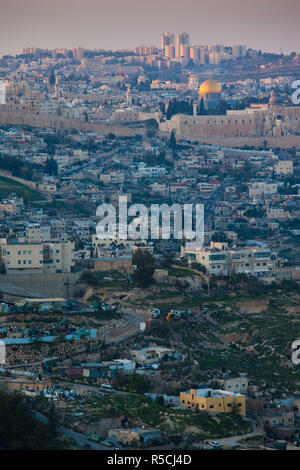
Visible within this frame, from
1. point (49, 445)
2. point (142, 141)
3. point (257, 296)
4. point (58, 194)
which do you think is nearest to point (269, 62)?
point (142, 141)

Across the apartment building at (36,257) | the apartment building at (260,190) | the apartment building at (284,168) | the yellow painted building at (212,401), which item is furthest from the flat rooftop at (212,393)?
the apartment building at (284,168)

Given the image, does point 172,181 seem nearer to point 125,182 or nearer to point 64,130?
point 125,182

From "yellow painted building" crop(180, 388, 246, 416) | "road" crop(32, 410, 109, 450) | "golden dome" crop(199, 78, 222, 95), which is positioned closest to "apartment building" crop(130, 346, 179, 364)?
"yellow painted building" crop(180, 388, 246, 416)

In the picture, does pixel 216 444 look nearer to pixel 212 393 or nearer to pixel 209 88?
pixel 212 393

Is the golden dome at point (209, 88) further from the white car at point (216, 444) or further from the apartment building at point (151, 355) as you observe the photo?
the white car at point (216, 444)

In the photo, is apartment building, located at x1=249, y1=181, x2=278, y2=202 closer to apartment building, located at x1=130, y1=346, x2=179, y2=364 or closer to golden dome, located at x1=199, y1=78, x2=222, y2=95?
golden dome, located at x1=199, y1=78, x2=222, y2=95

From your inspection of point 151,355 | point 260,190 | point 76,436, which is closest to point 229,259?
point 151,355
